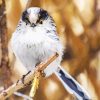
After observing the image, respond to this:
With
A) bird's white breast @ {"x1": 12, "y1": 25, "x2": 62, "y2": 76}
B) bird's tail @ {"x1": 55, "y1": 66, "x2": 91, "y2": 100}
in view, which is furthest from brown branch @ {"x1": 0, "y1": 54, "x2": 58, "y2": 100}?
bird's tail @ {"x1": 55, "y1": 66, "x2": 91, "y2": 100}

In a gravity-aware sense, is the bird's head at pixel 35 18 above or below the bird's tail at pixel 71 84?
above

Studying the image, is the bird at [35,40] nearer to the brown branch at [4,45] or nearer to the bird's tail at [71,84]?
the bird's tail at [71,84]

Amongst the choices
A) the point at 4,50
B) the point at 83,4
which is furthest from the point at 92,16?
the point at 4,50

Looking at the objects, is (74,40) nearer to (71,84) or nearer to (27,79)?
(71,84)

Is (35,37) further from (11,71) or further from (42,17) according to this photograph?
(11,71)

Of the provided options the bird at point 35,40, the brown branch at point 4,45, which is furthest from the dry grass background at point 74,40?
the bird at point 35,40

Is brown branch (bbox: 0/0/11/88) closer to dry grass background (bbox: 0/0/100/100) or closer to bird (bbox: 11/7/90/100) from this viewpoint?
dry grass background (bbox: 0/0/100/100)
